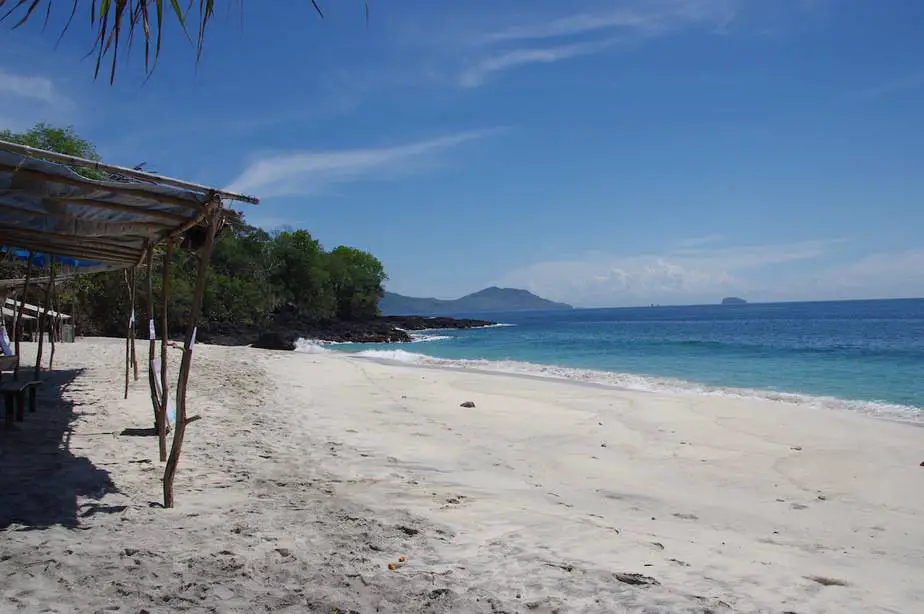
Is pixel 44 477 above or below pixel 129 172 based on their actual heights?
below

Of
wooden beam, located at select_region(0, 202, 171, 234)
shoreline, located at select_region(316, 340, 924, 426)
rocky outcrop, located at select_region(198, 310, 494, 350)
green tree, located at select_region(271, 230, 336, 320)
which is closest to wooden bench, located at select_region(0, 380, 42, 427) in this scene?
wooden beam, located at select_region(0, 202, 171, 234)

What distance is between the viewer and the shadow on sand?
155 inches

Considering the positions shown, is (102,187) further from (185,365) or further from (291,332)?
(291,332)

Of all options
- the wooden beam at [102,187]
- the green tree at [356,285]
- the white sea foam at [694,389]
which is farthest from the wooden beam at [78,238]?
the green tree at [356,285]

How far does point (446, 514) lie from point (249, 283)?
42.2 m

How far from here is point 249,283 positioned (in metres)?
43.9

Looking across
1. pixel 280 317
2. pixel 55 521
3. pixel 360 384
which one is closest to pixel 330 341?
pixel 280 317

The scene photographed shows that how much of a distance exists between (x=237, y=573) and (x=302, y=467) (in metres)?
2.51

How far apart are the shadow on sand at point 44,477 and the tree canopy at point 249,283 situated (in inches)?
600

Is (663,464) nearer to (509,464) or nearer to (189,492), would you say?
(509,464)

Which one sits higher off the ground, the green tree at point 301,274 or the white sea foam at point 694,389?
the green tree at point 301,274

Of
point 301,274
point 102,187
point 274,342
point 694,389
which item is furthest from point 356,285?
point 102,187

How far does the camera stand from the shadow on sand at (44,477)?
3.94 m

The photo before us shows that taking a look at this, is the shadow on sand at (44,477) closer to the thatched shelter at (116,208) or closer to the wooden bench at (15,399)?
the wooden bench at (15,399)
